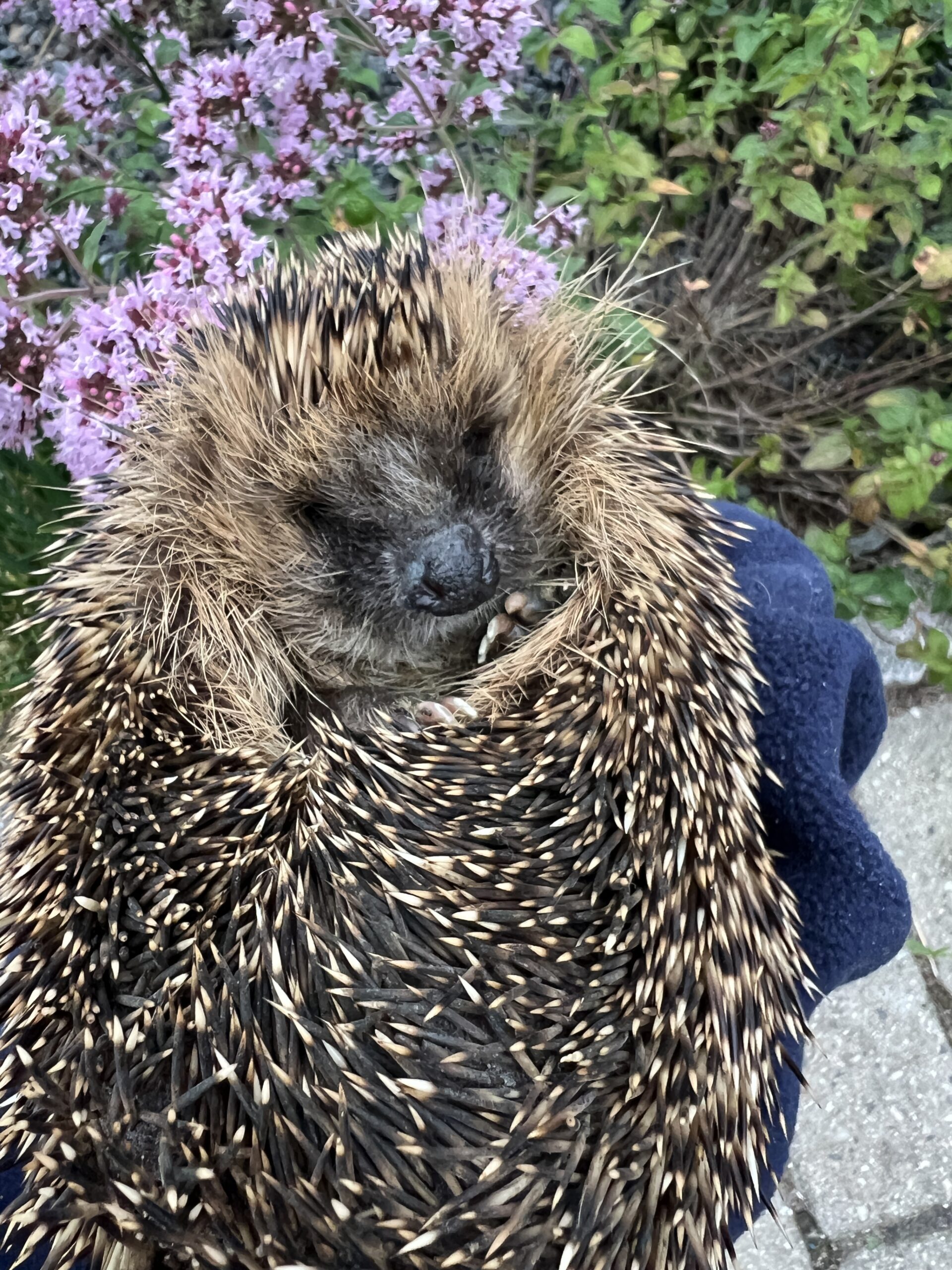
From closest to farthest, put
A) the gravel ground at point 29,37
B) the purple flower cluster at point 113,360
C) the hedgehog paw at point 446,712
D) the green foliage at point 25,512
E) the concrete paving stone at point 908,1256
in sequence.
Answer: the hedgehog paw at point 446,712
the purple flower cluster at point 113,360
the concrete paving stone at point 908,1256
the green foliage at point 25,512
the gravel ground at point 29,37

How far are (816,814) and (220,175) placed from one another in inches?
44.0

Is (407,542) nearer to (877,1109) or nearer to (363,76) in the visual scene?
(363,76)

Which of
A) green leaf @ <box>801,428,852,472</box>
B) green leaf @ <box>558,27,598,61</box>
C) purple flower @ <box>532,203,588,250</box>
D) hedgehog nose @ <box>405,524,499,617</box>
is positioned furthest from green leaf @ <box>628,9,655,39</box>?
hedgehog nose @ <box>405,524,499,617</box>

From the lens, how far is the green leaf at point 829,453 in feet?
6.37

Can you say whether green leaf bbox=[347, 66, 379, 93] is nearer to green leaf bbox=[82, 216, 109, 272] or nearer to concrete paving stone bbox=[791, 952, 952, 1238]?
green leaf bbox=[82, 216, 109, 272]

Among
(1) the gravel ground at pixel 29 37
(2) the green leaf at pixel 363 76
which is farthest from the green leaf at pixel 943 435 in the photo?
(1) the gravel ground at pixel 29 37

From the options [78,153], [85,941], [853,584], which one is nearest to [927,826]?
[853,584]

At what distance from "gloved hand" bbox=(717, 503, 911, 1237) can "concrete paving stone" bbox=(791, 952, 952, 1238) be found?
1.62 ft

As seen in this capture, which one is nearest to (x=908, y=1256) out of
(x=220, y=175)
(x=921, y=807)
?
(x=921, y=807)

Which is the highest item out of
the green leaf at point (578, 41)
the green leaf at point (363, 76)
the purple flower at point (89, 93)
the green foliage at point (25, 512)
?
the green leaf at point (578, 41)

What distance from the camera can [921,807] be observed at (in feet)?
6.72

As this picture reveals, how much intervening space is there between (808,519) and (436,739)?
4.40 feet

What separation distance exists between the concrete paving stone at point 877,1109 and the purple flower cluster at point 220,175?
1384mm

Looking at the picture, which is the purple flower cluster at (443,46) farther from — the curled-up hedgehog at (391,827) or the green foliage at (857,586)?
the green foliage at (857,586)
